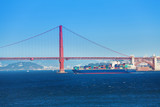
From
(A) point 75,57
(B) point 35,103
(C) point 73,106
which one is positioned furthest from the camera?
(A) point 75,57

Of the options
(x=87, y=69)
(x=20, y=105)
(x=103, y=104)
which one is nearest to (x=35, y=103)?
(x=20, y=105)

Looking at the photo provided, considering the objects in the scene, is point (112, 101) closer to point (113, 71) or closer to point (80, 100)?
point (80, 100)

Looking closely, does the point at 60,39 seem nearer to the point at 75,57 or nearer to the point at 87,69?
the point at 75,57

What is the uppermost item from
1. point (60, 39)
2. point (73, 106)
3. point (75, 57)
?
point (60, 39)

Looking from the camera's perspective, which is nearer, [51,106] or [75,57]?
[51,106]

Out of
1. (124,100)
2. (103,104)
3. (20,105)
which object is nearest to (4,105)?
(20,105)

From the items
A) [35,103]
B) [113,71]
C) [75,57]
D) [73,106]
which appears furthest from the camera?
[113,71]

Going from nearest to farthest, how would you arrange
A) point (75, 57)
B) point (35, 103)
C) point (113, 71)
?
1. point (35, 103)
2. point (75, 57)
3. point (113, 71)

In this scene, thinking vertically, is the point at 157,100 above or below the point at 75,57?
below

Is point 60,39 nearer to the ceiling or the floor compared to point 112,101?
nearer to the ceiling
